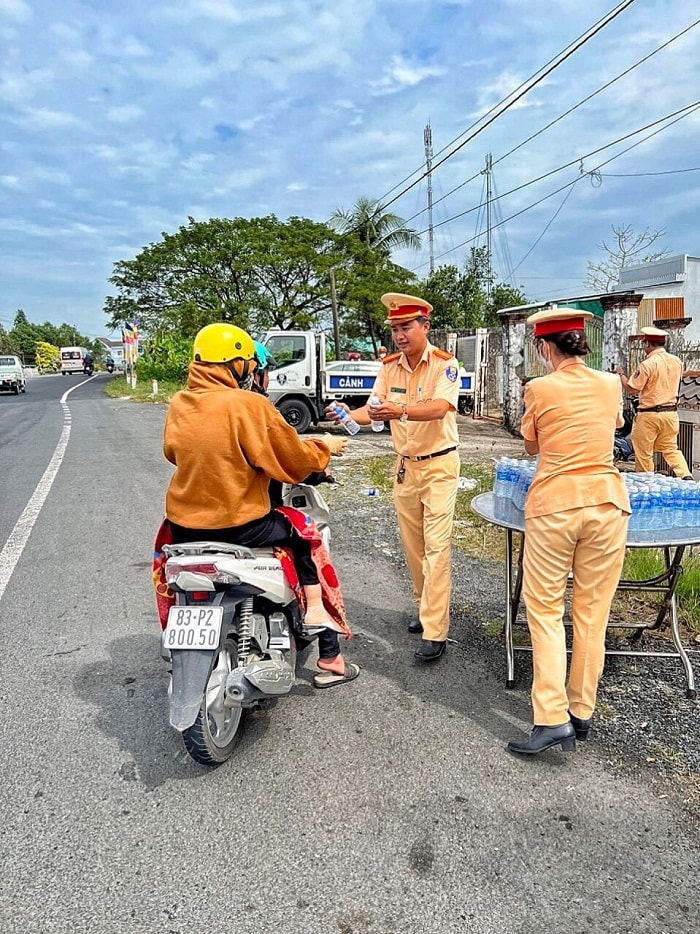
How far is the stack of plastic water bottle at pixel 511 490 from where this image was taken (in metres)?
3.23

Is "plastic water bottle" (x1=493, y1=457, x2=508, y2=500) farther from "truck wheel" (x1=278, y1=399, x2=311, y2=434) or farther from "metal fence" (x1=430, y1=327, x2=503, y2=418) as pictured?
"metal fence" (x1=430, y1=327, x2=503, y2=418)

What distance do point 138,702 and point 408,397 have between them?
84.3 inches

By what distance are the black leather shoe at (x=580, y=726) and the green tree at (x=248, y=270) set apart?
1077 inches

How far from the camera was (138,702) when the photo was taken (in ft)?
10.4

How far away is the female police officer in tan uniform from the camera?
2.65 m

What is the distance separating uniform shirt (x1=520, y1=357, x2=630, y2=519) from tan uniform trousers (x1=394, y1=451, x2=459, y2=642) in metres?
0.88

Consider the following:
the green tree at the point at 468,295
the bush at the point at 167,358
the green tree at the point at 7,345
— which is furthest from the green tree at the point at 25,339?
the green tree at the point at 468,295

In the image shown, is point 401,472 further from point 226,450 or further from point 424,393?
point 226,450

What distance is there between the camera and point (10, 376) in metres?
29.1

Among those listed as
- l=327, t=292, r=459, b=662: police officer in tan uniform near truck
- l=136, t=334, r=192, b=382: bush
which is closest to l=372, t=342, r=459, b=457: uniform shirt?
l=327, t=292, r=459, b=662: police officer in tan uniform near truck

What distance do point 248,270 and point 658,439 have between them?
78.7ft

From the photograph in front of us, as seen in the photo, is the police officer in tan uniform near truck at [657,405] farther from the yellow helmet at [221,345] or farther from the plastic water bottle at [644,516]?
the yellow helmet at [221,345]

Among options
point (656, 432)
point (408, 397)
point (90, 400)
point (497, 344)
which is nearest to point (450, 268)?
point (497, 344)

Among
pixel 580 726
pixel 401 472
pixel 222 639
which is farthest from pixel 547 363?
pixel 222 639
